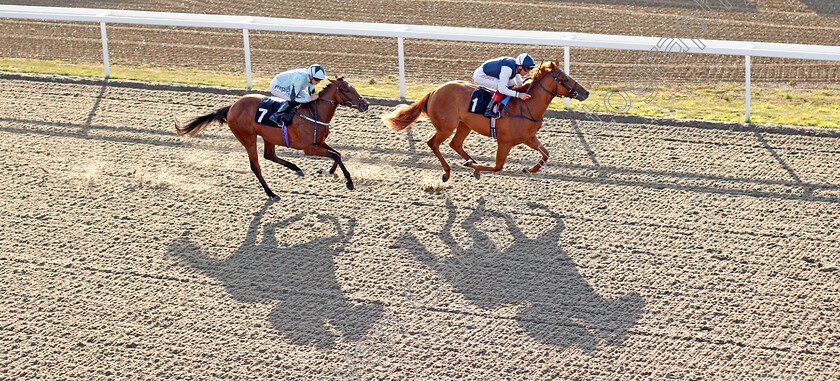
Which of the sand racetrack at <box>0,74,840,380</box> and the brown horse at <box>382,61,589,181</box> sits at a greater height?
the brown horse at <box>382,61,589,181</box>

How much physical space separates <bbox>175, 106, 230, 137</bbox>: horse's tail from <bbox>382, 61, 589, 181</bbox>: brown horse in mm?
1526

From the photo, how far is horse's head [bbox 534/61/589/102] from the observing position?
757 cm

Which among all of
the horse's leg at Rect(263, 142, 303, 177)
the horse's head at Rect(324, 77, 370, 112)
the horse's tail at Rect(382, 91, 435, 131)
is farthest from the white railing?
the horse's head at Rect(324, 77, 370, 112)

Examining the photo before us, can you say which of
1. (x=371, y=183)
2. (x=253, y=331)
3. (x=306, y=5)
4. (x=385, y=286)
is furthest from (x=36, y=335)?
(x=306, y=5)

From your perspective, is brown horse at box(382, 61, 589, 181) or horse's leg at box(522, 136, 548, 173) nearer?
brown horse at box(382, 61, 589, 181)

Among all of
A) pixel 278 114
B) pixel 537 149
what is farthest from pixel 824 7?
pixel 278 114

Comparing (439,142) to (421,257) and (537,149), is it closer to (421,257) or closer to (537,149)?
(537,149)

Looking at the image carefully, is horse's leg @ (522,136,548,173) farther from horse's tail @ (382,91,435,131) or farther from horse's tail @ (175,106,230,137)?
horse's tail @ (175,106,230,137)

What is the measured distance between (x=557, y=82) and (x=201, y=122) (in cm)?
332

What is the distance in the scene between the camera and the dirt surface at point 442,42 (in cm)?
1241

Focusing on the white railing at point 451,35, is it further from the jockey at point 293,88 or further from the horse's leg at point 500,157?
the jockey at point 293,88

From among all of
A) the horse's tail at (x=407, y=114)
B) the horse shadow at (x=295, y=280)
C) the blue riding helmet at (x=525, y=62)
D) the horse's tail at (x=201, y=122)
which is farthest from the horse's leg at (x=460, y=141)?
the horse's tail at (x=201, y=122)

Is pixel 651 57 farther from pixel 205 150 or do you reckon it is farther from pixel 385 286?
pixel 385 286

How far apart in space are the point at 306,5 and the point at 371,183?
8411 millimetres
